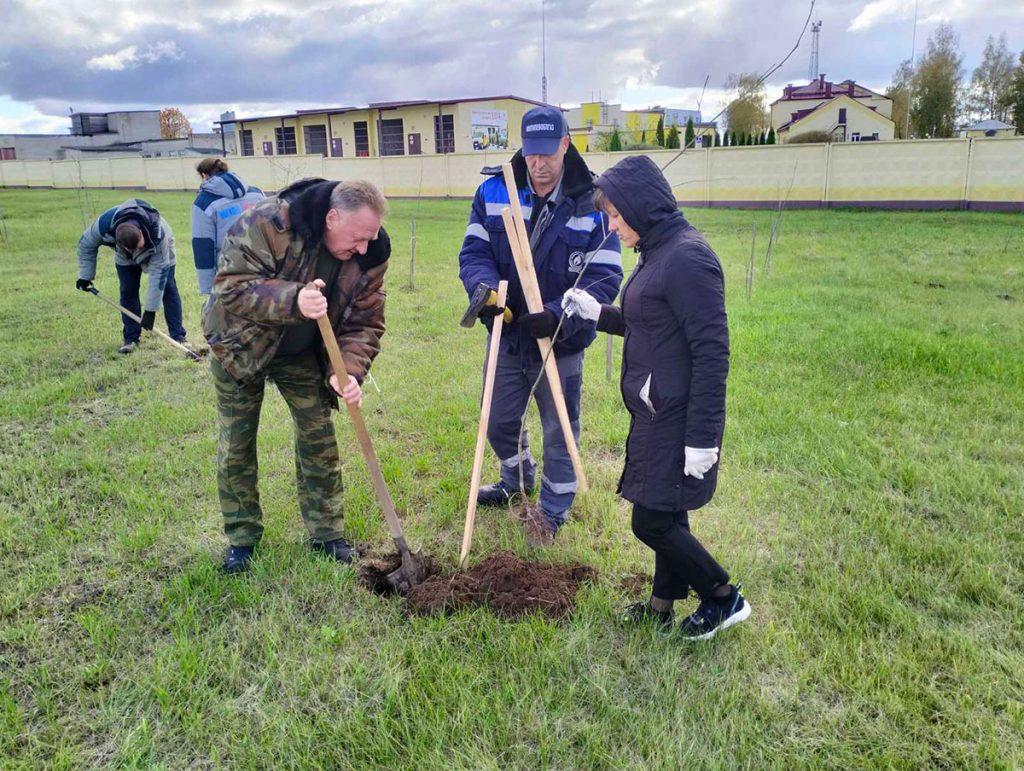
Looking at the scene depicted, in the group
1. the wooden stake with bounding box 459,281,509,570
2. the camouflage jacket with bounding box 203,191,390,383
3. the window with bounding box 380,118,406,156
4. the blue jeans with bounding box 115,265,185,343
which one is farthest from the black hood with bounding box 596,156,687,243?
the window with bounding box 380,118,406,156

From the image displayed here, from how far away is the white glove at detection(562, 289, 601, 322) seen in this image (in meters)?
3.32

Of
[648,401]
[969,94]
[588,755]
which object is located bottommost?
[588,755]

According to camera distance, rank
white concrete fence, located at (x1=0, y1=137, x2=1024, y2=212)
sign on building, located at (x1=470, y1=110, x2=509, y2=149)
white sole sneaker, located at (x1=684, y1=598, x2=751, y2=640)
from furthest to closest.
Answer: sign on building, located at (x1=470, y1=110, x2=509, y2=149)
white concrete fence, located at (x1=0, y1=137, x2=1024, y2=212)
white sole sneaker, located at (x1=684, y1=598, x2=751, y2=640)

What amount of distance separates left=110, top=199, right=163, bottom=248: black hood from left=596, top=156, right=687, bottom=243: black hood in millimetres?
6020

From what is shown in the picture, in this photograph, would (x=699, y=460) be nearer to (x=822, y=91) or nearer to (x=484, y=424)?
(x=484, y=424)

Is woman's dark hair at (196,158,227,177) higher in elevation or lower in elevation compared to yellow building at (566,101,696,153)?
lower

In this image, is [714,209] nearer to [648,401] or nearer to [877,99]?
[648,401]

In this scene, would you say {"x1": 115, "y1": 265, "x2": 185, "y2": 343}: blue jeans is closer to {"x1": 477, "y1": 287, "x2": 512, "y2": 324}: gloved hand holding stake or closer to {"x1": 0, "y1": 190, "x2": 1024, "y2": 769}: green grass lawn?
{"x1": 0, "y1": 190, "x2": 1024, "y2": 769}: green grass lawn

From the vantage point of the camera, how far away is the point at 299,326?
338 centimetres

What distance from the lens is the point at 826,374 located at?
649 cm

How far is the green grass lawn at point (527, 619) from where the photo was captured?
2545mm

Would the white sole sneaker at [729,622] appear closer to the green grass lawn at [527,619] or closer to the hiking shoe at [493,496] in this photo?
the green grass lawn at [527,619]

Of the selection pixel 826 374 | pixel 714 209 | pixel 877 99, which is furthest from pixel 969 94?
pixel 826 374

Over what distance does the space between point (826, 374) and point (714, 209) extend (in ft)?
62.8
